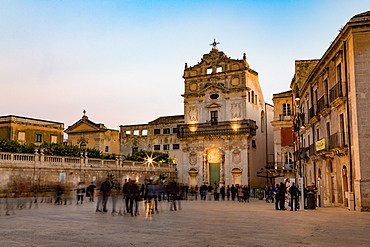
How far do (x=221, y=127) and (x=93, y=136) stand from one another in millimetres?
21997

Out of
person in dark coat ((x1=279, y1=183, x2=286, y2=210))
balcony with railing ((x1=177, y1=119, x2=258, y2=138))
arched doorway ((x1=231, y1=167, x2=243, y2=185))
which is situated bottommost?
person in dark coat ((x1=279, y1=183, x2=286, y2=210))

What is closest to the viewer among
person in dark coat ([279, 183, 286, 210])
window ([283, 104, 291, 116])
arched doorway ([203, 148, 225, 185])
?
person in dark coat ([279, 183, 286, 210])

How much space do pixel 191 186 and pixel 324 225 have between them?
39179 mm

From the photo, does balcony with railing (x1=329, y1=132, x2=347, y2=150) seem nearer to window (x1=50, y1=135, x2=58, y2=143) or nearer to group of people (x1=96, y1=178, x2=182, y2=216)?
group of people (x1=96, y1=178, x2=182, y2=216)

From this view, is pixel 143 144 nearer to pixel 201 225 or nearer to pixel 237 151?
pixel 237 151

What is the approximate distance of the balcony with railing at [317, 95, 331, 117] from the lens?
2470 cm

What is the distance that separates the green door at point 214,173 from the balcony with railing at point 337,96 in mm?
30245

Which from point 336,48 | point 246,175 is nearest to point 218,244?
point 336,48

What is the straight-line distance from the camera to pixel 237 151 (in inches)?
2034

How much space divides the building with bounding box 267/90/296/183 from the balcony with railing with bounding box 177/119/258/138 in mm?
6402

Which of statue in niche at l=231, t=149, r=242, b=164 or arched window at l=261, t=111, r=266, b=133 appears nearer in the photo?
statue in niche at l=231, t=149, r=242, b=164

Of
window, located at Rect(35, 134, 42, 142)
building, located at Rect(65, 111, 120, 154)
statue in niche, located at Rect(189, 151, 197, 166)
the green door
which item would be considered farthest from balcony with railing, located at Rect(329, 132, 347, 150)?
building, located at Rect(65, 111, 120, 154)

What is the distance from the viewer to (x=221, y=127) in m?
52.8

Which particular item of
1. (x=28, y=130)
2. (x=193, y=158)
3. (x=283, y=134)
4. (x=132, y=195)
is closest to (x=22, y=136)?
(x=28, y=130)
